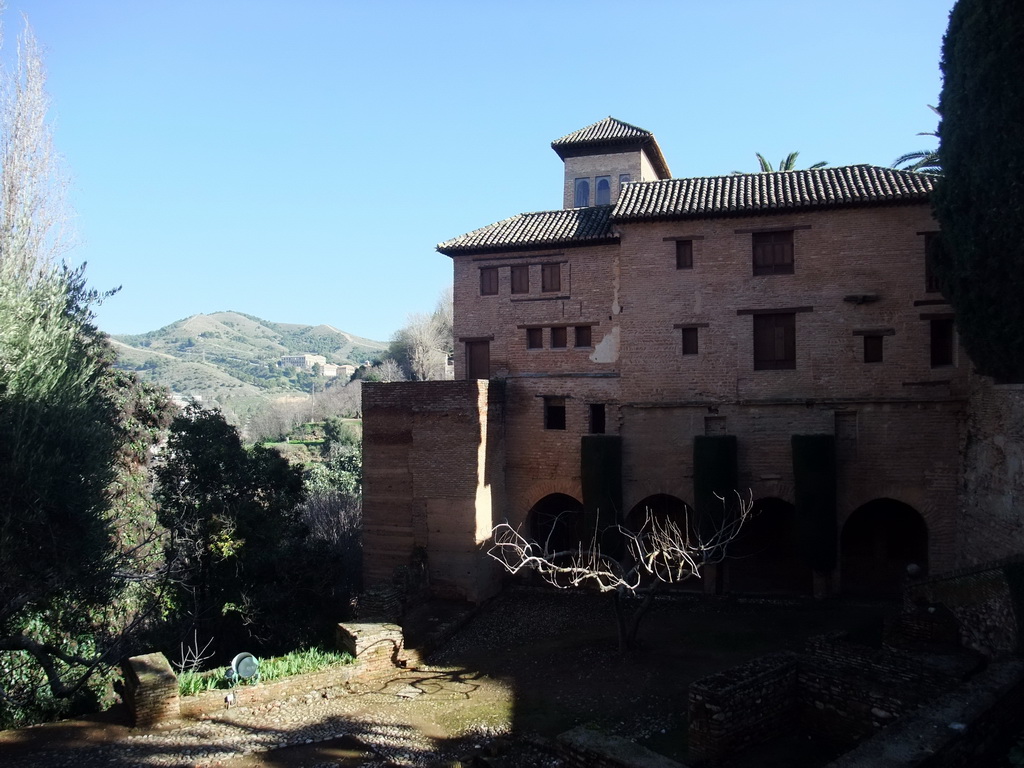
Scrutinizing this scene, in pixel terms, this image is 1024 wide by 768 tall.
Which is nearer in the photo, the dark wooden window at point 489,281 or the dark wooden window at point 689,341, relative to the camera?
the dark wooden window at point 689,341

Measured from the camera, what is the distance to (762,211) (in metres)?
17.6

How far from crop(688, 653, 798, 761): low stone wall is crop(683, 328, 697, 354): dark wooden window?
9178mm

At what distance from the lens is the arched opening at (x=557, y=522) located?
20266 millimetres

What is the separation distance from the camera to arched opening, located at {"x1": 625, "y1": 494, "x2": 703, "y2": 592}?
18.8m

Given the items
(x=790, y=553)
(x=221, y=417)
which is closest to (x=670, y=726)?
(x=790, y=553)

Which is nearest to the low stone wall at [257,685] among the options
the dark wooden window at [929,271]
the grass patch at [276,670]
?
the grass patch at [276,670]

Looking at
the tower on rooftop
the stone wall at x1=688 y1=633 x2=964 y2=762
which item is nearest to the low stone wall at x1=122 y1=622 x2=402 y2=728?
the stone wall at x1=688 y1=633 x2=964 y2=762

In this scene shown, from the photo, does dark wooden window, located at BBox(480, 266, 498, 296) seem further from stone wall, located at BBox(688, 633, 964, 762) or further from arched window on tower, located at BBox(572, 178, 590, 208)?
stone wall, located at BBox(688, 633, 964, 762)

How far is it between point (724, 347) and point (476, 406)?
20.0ft

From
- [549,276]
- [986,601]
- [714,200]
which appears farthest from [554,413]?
[986,601]

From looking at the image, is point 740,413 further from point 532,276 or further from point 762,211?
point 532,276

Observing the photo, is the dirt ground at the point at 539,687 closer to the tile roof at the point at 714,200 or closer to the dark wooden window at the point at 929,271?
the dark wooden window at the point at 929,271

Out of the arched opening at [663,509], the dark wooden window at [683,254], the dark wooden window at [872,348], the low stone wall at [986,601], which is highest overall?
the dark wooden window at [683,254]

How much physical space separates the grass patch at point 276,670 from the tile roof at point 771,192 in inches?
459
